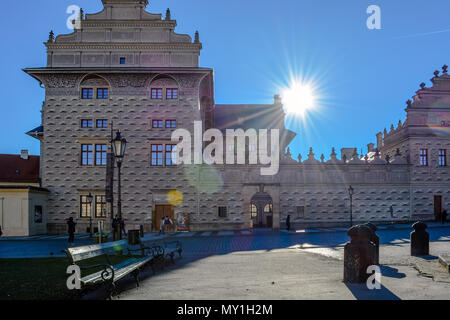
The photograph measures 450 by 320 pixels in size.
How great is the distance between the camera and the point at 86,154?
95.5 feet

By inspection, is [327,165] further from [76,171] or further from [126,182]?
[76,171]

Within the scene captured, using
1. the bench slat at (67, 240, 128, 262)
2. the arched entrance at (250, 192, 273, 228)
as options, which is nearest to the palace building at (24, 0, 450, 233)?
the arched entrance at (250, 192, 273, 228)

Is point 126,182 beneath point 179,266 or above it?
above

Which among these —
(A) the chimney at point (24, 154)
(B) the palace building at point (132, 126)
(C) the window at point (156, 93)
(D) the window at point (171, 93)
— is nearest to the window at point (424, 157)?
(B) the palace building at point (132, 126)

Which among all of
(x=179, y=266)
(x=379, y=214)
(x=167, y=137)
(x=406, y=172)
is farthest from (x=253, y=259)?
(x=406, y=172)

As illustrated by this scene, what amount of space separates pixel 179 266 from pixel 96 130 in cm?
2033

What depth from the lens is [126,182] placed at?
28.8 m

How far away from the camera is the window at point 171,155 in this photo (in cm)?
2905

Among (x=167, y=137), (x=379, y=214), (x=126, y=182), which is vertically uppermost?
(x=167, y=137)

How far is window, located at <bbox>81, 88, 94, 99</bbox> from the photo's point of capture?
96.2 ft

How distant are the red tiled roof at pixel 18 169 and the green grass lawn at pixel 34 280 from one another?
77.7 ft

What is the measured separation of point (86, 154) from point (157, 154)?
5.22 meters
